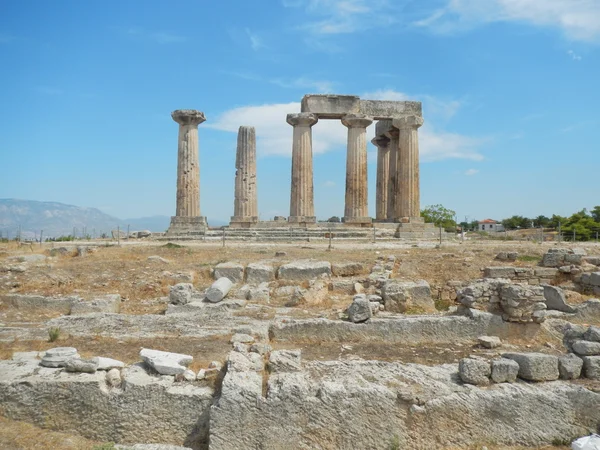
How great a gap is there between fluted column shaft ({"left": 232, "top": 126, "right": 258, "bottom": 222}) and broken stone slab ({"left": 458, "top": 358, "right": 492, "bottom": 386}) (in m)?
21.4

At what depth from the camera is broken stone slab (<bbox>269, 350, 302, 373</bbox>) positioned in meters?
6.27

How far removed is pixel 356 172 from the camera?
27.9m

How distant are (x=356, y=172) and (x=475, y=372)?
2251 cm

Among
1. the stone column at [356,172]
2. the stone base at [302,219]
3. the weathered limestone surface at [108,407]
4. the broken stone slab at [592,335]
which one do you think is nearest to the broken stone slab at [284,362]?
the weathered limestone surface at [108,407]

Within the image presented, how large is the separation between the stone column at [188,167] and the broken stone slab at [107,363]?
65.7 ft

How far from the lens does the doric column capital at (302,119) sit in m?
26.7

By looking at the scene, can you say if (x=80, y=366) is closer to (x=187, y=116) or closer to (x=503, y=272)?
(x=503, y=272)

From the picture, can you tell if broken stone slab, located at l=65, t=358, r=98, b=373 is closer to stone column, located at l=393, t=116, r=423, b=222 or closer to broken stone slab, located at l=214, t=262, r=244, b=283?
broken stone slab, located at l=214, t=262, r=244, b=283

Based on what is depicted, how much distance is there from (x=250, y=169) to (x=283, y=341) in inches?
765

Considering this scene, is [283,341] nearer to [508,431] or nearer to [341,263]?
[508,431]

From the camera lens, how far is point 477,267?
1498 centimetres

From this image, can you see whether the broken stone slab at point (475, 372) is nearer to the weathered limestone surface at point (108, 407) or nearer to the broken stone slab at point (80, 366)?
the weathered limestone surface at point (108, 407)

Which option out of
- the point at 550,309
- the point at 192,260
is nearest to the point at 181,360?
the point at 550,309

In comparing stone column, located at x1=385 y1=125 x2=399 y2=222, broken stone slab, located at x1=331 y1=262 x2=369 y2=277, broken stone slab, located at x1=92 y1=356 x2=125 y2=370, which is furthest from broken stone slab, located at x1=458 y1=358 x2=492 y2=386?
stone column, located at x1=385 y1=125 x2=399 y2=222
